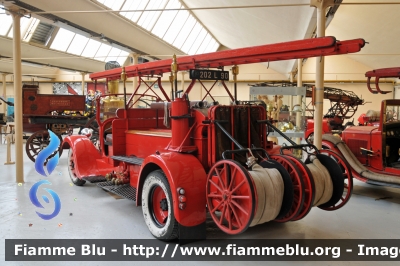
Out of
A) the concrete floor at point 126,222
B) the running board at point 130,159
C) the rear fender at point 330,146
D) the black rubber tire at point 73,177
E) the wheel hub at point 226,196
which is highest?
the rear fender at point 330,146

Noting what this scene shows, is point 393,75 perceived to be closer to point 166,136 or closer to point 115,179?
point 166,136

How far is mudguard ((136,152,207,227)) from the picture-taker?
10.5 feet

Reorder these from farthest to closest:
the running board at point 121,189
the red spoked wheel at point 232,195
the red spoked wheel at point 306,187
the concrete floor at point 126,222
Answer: the running board at point 121,189, the concrete floor at point 126,222, the red spoked wheel at point 306,187, the red spoked wheel at point 232,195

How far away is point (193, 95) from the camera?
23719 mm

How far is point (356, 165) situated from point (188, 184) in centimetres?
360

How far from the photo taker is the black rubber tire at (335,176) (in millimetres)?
3496

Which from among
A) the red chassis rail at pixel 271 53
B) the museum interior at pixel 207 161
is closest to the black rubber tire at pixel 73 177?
the museum interior at pixel 207 161

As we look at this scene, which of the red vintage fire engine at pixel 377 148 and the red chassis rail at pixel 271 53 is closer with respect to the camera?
the red chassis rail at pixel 271 53

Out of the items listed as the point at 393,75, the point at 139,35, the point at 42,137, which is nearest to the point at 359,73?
the point at 139,35

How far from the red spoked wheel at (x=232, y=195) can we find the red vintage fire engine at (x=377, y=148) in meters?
3.27

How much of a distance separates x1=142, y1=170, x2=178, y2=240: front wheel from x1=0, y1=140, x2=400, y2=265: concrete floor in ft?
0.63

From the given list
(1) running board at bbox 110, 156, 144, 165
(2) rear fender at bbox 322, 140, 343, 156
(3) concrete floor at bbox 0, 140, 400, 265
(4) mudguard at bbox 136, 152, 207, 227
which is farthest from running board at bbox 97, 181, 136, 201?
(2) rear fender at bbox 322, 140, 343, 156

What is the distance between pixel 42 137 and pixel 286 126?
6.67m

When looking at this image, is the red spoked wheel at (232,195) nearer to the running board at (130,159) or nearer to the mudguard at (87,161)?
the running board at (130,159)
